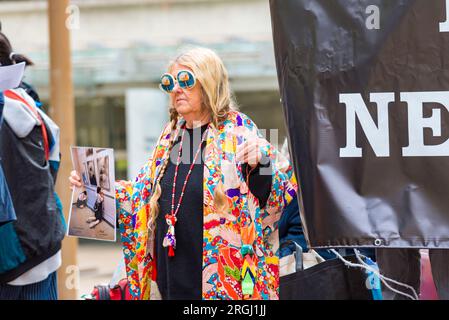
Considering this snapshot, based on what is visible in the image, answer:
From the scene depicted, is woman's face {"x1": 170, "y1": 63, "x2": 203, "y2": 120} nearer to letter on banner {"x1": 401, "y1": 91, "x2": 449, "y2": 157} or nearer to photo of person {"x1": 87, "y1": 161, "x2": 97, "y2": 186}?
photo of person {"x1": 87, "y1": 161, "x2": 97, "y2": 186}

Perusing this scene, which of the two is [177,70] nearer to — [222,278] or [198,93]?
[198,93]

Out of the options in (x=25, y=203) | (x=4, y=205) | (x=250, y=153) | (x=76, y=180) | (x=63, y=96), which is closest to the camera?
(x=250, y=153)

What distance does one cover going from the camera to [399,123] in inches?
105

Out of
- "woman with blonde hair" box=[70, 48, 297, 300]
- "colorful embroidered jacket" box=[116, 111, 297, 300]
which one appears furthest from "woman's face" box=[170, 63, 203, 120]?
"colorful embroidered jacket" box=[116, 111, 297, 300]

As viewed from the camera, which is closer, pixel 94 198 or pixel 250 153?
pixel 250 153

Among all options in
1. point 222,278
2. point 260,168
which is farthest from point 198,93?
point 222,278

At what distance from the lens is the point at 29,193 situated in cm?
374

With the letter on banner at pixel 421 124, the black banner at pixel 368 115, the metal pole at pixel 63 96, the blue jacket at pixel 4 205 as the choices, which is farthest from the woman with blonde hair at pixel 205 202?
the metal pole at pixel 63 96

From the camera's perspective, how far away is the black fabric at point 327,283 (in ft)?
11.0

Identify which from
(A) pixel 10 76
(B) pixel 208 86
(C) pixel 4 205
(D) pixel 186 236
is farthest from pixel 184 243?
(A) pixel 10 76

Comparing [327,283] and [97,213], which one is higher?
[97,213]

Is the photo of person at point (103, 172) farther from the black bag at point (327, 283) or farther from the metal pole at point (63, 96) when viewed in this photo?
the metal pole at point (63, 96)

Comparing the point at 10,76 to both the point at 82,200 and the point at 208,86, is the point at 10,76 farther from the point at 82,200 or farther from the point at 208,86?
the point at 208,86

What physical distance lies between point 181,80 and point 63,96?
104 inches
